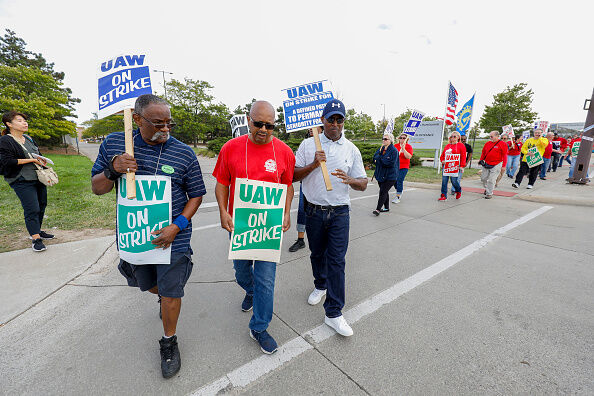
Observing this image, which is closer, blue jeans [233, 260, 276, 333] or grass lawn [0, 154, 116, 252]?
blue jeans [233, 260, 276, 333]

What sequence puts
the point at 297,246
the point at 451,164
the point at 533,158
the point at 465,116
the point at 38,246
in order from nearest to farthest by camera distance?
the point at 38,246
the point at 297,246
the point at 451,164
the point at 533,158
the point at 465,116

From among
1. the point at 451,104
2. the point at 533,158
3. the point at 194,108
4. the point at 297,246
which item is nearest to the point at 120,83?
the point at 297,246

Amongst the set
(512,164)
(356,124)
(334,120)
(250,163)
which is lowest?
(512,164)

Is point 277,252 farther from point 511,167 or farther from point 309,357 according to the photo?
point 511,167

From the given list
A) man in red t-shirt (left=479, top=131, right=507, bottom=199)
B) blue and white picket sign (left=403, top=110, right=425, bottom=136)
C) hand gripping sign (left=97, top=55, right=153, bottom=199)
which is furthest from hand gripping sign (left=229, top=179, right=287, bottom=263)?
blue and white picket sign (left=403, top=110, right=425, bottom=136)

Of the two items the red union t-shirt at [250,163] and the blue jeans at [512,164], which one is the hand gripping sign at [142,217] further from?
the blue jeans at [512,164]

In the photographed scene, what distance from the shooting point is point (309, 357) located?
2.12 m

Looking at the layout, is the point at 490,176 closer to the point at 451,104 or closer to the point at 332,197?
the point at 451,104

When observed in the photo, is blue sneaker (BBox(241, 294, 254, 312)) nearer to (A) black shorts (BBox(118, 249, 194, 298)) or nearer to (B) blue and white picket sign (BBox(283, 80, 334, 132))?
(A) black shorts (BBox(118, 249, 194, 298))

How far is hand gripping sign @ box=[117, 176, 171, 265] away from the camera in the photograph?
1860mm

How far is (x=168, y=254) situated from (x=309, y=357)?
4.52ft

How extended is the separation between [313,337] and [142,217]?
1.74 metres

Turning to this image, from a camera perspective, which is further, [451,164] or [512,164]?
[512,164]

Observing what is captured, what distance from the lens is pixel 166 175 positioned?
192 cm
